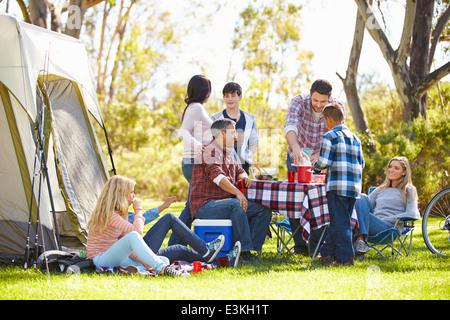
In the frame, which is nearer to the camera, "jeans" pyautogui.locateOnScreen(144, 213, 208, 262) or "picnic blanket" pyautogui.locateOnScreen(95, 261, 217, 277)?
"picnic blanket" pyautogui.locateOnScreen(95, 261, 217, 277)

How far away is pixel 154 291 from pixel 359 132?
8.12 metres

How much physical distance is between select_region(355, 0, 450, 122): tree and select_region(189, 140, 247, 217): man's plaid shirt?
6395 mm

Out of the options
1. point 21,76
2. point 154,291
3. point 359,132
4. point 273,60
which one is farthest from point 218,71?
point 154,291

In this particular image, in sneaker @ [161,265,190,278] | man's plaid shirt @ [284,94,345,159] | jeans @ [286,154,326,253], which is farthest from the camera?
man's plaid shirt @ [284,94,345,159]

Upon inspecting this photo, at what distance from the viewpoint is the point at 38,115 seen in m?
4.58

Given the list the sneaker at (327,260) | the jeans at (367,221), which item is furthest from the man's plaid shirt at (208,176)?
the jeans at (367,221)

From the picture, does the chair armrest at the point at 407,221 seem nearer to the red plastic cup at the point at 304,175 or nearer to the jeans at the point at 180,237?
the red plastic cup at the point at 304,175

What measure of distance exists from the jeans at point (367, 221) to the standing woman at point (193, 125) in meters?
1.53

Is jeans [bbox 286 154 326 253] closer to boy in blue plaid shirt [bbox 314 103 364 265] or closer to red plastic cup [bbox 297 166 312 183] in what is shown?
boy in blue plaid shirt [bbox 314 103 364 265]

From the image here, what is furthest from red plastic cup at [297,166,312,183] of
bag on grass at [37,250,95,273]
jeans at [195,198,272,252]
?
bag on grass at [37,250,95,273]

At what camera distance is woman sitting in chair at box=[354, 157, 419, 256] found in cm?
476

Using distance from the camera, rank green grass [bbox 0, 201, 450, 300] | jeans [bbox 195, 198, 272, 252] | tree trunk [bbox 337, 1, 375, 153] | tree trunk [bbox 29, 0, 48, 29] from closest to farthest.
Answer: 1. green grass [bbox 0, 201, 450, 300]
2. jeans [bbox 195, 198, 272, 252]
3. tree trunk [bbox 29, 0, 48, 29]
4. tree trunk [bbox 337, 1, 375, 153]
